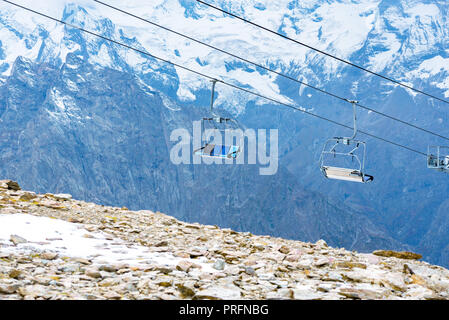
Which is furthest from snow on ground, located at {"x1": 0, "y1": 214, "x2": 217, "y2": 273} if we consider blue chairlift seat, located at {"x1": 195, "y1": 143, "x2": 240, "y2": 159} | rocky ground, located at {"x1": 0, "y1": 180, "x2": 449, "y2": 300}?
blue chairlift seat, located at {"x1": 195, "y1": 143, "x2": 240, "y2": 159}

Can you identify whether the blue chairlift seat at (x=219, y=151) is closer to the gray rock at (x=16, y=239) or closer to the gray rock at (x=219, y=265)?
the gray rock at (x=219, y=265)

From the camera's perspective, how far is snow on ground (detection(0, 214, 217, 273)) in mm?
15453

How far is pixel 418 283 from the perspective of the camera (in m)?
14.7

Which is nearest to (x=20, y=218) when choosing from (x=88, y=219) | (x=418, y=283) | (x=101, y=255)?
(x=88, y=219)

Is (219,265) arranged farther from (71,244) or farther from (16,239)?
(16,239)

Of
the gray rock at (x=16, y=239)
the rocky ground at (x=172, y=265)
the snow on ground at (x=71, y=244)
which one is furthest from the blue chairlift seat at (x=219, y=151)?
the gray rock at (x=16, y=239)

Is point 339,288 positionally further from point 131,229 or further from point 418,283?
point 131,229

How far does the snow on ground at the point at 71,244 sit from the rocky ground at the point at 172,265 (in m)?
0.03

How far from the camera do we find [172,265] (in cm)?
1510

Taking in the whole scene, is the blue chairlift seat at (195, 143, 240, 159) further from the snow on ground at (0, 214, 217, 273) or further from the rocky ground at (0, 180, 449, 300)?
the snow on ground at (0, 214, 217, 273)

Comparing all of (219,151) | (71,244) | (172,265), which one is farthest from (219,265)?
(219,151)

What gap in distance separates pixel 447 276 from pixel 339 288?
4.73 m

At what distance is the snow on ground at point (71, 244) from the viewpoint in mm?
15453

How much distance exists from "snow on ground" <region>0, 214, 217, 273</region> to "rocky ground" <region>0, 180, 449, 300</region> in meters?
0.03
